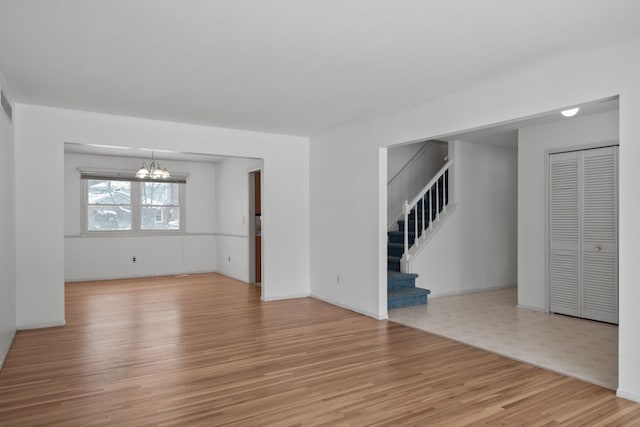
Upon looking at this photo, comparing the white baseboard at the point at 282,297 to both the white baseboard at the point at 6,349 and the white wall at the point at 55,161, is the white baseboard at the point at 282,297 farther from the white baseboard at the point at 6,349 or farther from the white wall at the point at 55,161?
the white baseboard at the point at 6,349

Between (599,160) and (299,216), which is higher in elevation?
(599,160)

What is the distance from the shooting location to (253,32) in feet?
9.28

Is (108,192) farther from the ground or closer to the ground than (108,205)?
farther from the ground

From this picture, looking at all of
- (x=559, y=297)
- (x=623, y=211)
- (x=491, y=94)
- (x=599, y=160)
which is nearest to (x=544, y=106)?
(x=491, y=94)

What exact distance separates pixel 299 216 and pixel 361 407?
13.1 feet

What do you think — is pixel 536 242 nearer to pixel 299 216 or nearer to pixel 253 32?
pixel 299 216

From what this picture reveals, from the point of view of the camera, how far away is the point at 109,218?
858 cm

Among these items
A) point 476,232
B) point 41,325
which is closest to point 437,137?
point 476,232

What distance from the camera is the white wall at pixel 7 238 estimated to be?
3656 millimetres

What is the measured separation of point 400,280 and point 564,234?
211 centimetres

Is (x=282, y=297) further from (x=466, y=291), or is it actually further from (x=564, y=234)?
(x=564, y=234)

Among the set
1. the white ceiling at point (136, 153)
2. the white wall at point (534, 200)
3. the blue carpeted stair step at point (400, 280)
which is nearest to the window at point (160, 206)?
the white ceiling at point (136, 153)

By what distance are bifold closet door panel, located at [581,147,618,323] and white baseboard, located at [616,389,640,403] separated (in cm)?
220

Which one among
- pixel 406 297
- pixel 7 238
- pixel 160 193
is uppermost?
pixel 160 193
